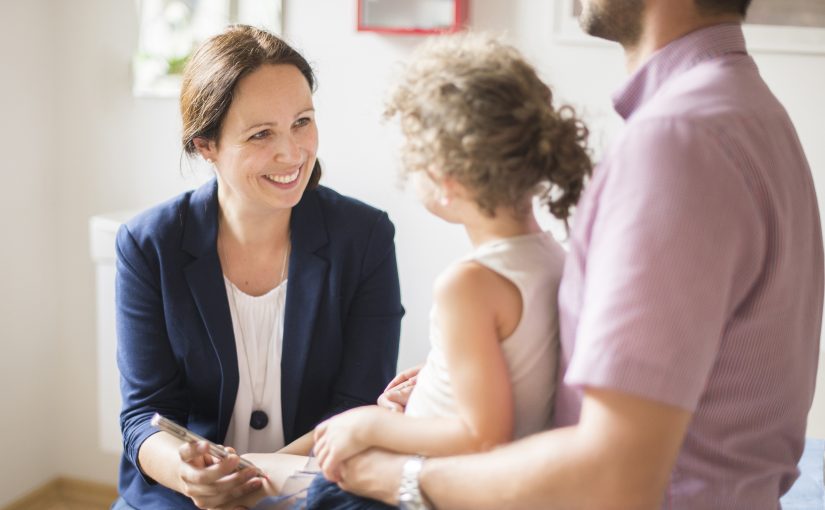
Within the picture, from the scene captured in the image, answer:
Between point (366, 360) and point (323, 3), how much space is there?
37.9 inches

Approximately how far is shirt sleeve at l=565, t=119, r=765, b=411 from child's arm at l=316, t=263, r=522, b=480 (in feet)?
0.50

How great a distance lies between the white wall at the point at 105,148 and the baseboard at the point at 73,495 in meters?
0.03

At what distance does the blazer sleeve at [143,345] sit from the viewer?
5.13ft

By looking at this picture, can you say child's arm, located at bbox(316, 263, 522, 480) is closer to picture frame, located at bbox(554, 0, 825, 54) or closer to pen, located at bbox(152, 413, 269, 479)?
pen, located at bbox(152, 413, 269, 479)

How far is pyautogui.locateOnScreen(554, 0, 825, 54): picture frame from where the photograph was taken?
5.85ft

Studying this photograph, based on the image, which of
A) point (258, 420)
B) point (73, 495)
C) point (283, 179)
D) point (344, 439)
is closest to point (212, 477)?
point (258, 420)

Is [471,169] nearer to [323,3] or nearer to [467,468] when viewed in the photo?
[467,468]

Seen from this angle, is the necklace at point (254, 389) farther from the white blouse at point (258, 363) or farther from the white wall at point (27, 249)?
the white wall at point (27, 249)

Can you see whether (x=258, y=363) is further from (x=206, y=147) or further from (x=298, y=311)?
(x=206, y=147)

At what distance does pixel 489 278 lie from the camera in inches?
37.3

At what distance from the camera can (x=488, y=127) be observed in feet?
3.03

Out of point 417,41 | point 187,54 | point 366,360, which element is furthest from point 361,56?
point 366,360

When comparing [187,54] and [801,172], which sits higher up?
[187,54]

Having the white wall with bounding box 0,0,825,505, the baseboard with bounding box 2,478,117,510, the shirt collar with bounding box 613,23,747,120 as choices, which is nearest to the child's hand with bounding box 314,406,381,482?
the shirt collar with bounding box 613,23,747,120
